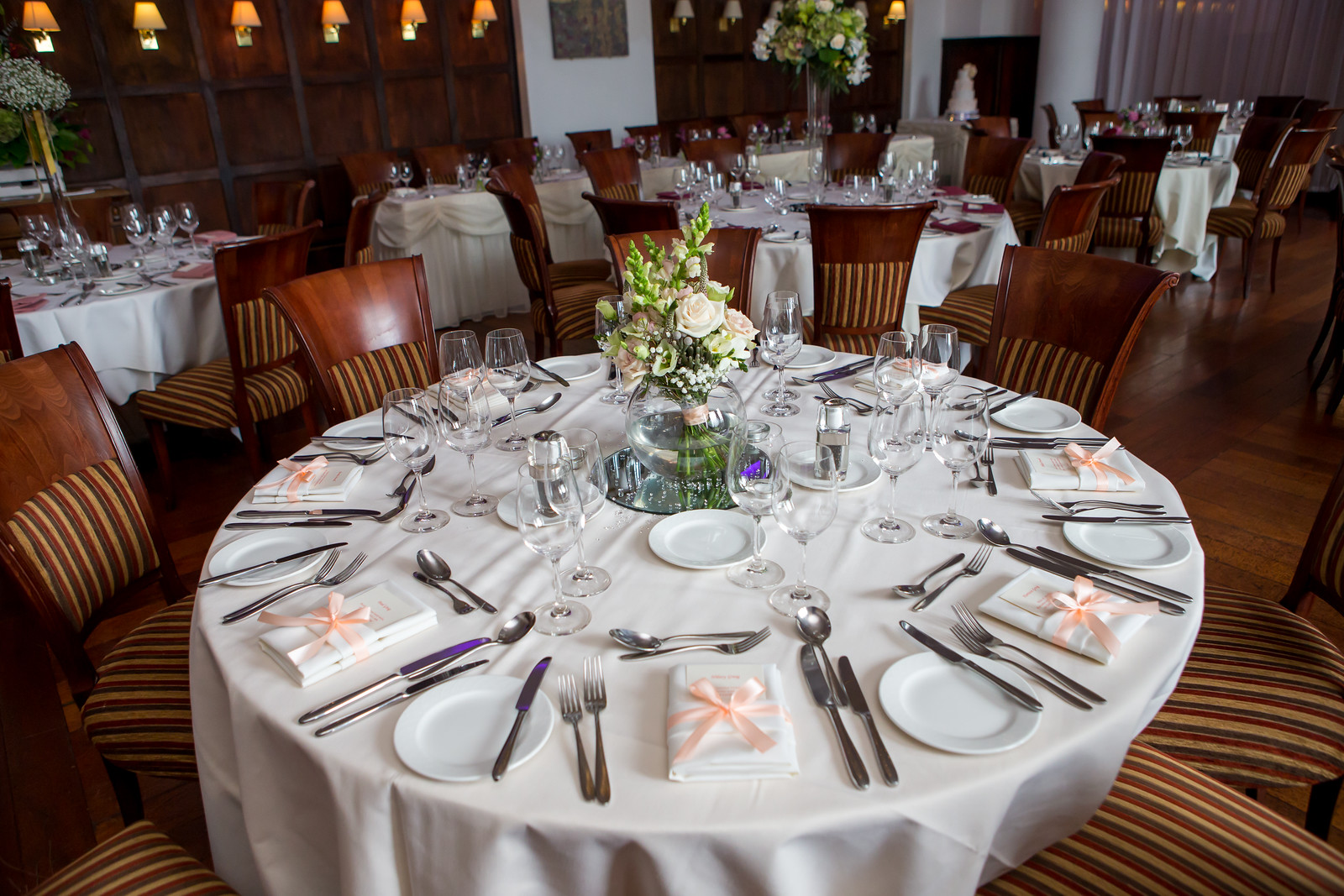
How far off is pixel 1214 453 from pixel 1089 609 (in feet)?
9.46

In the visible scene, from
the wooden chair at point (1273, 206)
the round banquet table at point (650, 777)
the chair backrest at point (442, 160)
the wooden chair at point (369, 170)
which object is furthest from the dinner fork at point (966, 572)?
the chair backrest at point (442, 160)

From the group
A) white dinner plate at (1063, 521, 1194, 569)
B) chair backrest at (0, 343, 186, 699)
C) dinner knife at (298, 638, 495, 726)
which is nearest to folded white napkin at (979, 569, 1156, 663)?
white dinner plate at (1063, 521, 1194, 569)

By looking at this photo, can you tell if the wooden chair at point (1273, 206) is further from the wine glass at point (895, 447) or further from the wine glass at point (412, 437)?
the wine glass at point (412, 437)

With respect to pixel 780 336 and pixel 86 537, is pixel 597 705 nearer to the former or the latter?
pixel 780 336

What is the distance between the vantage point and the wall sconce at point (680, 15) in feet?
26.3

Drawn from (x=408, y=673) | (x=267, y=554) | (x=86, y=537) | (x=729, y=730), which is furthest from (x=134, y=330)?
(x=729, y=730)

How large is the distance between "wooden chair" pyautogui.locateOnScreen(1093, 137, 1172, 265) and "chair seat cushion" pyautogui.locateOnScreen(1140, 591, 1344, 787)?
156 inches

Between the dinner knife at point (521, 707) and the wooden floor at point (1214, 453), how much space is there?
1289 mm

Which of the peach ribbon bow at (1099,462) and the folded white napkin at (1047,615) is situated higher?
the peach ribbon bow at (1099,462)

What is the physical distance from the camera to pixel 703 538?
52.4 inches

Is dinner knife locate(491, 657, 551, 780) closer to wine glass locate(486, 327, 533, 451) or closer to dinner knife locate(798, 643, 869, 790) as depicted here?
dinner knife locate(798, 643, 869, 790)

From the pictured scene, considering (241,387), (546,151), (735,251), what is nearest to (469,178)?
(546,151)

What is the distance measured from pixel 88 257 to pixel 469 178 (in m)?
2.80

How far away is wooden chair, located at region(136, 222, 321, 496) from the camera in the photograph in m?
2.96
